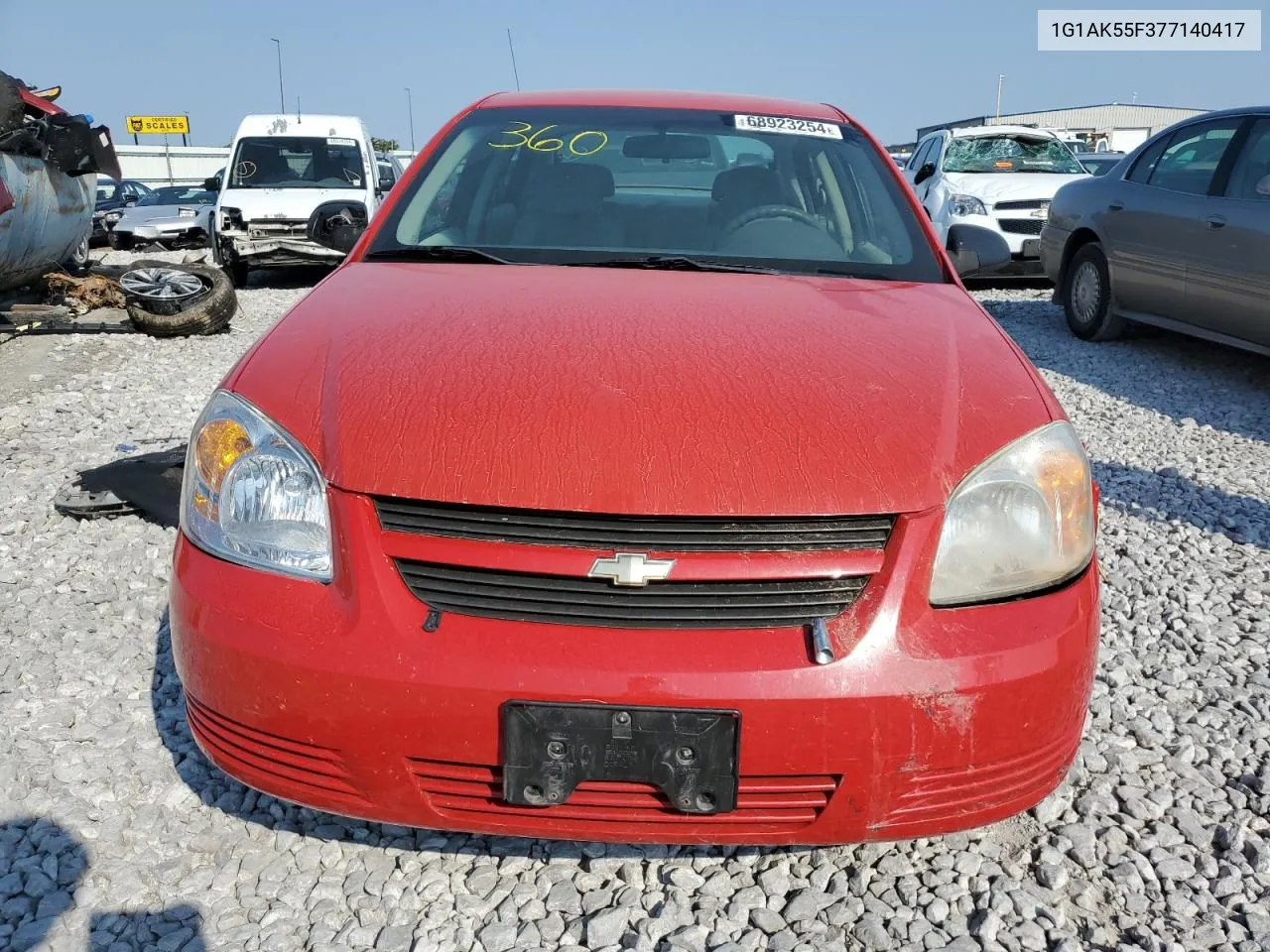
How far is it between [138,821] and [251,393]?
99 cm

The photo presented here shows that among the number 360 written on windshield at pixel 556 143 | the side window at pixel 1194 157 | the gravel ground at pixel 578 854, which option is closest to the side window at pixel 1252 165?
the side window at pixel 1194 157

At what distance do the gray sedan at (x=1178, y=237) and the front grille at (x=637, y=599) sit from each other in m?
5.16

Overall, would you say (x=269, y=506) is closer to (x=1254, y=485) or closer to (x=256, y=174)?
(x=1254, y=485)

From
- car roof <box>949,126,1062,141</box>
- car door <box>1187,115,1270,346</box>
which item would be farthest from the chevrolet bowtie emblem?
car roof <box>949,126,1062,141</box>

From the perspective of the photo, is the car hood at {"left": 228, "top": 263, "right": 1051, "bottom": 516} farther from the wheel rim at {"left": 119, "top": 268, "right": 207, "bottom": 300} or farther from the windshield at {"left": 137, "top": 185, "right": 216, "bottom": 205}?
the windshield at {"left": 137, "top": 185, "right": 216, "bottom": 205}

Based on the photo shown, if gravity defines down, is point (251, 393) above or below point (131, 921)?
above

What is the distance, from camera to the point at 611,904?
1918 millimetres

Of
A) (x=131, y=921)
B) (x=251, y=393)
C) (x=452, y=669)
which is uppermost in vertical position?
(x=251, y=393)

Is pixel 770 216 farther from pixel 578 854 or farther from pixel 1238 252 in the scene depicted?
pixel 1238 252

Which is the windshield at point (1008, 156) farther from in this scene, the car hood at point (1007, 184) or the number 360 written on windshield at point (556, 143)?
the number 360 written on windshield at point (556, 143)

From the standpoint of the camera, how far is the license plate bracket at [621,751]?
59.5 inches

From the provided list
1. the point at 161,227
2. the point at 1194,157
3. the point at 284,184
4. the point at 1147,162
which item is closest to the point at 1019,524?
the point at 1194,157

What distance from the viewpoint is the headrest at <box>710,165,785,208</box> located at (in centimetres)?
282

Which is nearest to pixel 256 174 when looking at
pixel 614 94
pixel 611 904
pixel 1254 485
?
pixel 614 94
